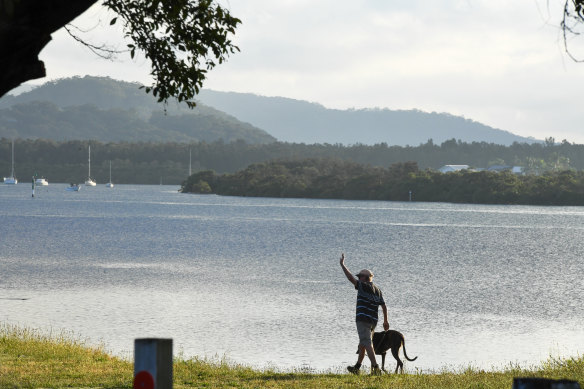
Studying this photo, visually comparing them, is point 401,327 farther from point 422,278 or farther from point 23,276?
point 23,276

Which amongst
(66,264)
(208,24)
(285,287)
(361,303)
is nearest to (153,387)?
(208,24)

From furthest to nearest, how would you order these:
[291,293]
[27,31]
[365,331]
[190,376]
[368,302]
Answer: [291,293] < [365,331] < [368,302] < [190,376] < [27,31]

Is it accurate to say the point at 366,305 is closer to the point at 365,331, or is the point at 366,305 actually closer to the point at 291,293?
the point at 365,331

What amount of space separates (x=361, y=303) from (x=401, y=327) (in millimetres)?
14751

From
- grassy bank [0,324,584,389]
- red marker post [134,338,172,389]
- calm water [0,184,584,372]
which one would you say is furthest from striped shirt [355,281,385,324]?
red marker post [134,338,172,389]

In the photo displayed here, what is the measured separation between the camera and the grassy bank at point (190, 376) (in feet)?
45.2

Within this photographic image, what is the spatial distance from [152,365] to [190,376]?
10.4m

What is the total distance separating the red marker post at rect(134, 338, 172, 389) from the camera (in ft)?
16.4

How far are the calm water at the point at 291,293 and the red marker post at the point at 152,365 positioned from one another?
16715 mm

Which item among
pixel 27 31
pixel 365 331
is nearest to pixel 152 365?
pixel 27 31

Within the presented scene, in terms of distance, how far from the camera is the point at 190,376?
1507cm

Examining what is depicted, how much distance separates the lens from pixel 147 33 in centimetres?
1230

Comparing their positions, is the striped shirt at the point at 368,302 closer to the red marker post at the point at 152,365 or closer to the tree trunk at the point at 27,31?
the tree trunk at the point at 27,31

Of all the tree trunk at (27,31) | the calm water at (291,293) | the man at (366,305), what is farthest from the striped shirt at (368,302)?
the tree trunk at (27,31)
